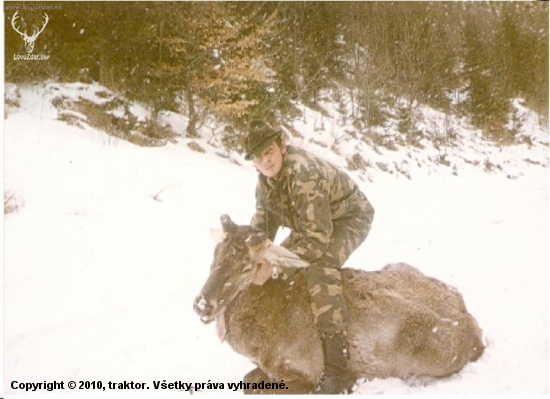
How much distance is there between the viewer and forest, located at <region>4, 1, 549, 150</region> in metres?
5.58

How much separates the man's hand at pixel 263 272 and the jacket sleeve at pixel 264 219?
451 mm

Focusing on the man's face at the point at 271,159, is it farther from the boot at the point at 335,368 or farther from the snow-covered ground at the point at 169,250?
the snow-covered ground at the point at 169,250

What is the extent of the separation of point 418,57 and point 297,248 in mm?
4090

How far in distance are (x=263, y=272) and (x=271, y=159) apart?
33.5 inches

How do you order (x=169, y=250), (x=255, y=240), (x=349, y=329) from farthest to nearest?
(x=169, y=250), (x=349, y=329), (x=255, y=240)

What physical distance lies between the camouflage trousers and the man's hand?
0.28m

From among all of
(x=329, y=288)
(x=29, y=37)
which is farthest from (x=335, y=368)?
(x=29, y=37)

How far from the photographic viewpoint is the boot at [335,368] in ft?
11.1

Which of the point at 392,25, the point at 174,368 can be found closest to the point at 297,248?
the point at 174,368

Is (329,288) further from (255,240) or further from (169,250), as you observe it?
(169,250)

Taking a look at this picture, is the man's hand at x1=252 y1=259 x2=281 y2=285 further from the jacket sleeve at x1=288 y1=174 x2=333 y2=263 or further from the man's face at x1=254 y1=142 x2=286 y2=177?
the man's face at x1=254 y1=142 x2=286 y2=177

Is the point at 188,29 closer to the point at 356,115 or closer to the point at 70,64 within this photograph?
the point at 70,64

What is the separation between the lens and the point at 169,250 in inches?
201

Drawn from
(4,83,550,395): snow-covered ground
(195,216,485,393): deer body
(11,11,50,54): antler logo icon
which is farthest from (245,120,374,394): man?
(11,11,50,54): antler logo icon
